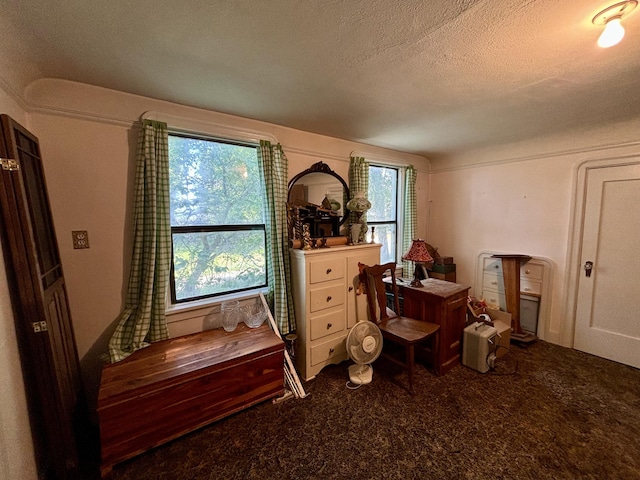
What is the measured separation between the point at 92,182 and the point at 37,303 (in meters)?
0.90

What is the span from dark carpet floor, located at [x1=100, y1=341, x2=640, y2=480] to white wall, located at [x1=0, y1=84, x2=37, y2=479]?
20.4 inches

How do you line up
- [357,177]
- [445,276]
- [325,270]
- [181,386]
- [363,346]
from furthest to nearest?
[445,276], [357,177], [325,270], [363,346], [181,386]

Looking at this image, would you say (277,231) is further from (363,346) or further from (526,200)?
(526,200)

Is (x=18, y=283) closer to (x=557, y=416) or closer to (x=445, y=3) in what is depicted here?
(x=445, y=3)

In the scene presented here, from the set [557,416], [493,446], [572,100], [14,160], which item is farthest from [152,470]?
[572,100]

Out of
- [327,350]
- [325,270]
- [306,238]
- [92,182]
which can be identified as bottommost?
[327,350]

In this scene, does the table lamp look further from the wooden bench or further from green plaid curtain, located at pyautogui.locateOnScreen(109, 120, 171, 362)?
green plaid curtain, located at pyautogui.locateOnScreen(109, 120, 171, 362)

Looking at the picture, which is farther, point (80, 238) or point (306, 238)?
point (306, 238)

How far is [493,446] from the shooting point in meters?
1.62

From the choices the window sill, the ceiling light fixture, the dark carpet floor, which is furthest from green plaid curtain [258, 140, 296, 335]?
the ceiling light fixture

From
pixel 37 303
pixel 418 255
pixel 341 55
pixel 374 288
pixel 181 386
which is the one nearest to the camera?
pixel 37 303

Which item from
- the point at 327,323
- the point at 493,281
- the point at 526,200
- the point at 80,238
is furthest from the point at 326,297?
the point at 526,200

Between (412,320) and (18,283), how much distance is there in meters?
2.67

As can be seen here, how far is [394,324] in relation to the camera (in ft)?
7.88
